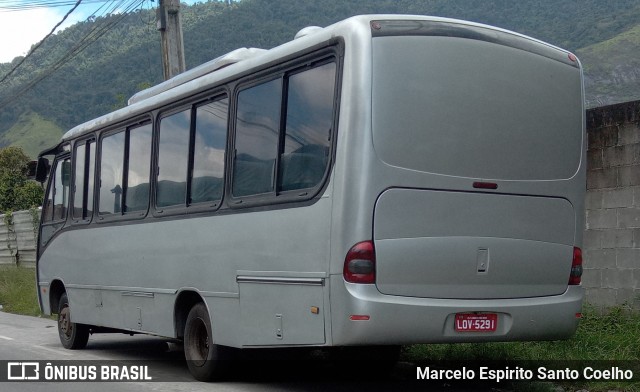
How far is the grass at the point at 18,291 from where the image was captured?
20.8 meters

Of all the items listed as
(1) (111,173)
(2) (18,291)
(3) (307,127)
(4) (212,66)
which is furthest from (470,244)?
(2) (18,291)

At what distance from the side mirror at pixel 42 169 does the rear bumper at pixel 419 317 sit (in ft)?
25.9

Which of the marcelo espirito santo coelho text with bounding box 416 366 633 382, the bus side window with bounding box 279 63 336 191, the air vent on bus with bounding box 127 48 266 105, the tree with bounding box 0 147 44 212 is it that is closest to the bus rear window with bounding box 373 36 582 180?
the bus side window with bounding box 279 63 336 191

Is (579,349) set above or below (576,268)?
below

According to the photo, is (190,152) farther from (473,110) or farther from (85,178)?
(85,178)

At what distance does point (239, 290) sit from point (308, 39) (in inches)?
89.1

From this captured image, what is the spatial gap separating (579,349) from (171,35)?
392 inches

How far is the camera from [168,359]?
38.2 feet

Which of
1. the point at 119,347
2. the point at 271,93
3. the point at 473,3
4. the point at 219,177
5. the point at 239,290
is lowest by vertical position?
the point at 119,347

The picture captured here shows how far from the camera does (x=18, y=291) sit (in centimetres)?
2277

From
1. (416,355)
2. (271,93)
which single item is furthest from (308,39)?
(416,355)

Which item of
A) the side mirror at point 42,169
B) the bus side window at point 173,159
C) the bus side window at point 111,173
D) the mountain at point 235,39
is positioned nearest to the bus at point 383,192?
the bus side window at point 173,159

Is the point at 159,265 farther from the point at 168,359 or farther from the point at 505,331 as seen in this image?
the point at 505,331

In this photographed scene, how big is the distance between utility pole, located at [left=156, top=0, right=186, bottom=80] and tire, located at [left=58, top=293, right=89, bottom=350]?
16.9ft
